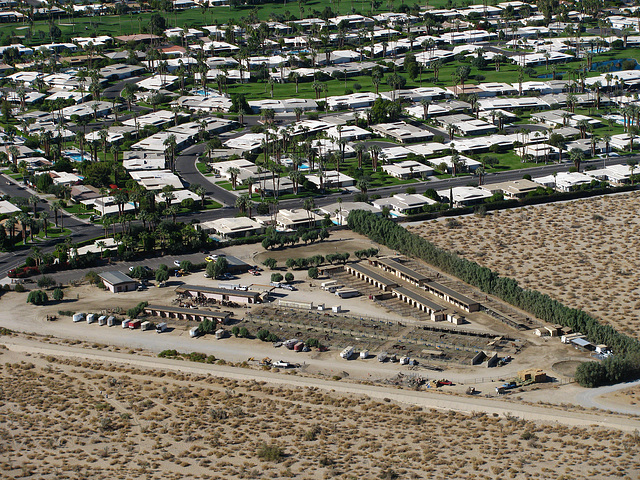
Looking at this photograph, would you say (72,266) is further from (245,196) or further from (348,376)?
(348,376)

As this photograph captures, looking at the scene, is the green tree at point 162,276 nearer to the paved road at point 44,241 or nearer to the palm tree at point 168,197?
the paved road at point 44,241

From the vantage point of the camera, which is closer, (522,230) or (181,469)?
(181,469)

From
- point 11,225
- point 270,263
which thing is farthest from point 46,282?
point 270,263

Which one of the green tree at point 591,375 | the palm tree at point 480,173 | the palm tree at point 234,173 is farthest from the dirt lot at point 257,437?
the palm tree at point 480,173

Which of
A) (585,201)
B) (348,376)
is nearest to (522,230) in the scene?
(585,201)

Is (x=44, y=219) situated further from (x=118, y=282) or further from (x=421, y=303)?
(x=421, y=303)

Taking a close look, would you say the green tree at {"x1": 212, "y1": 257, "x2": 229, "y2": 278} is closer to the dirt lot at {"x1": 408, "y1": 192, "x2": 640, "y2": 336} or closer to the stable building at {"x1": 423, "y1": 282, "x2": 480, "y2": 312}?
the stable building at {"x1": 423, "y1": 282, "x2": 480, "y2": 312}
